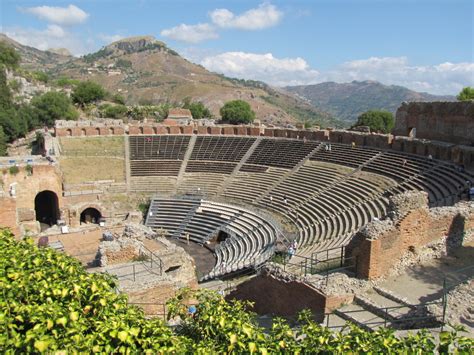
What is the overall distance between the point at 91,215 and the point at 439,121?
2477 centimetres

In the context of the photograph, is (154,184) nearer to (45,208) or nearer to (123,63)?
(45,208)

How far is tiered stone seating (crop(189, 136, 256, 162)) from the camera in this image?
3422 cm

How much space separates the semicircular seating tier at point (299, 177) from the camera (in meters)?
20.4

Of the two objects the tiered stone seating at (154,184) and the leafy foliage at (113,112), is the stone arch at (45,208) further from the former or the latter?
the leafy foliage at (113,112)

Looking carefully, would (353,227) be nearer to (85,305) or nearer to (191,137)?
(85,305)

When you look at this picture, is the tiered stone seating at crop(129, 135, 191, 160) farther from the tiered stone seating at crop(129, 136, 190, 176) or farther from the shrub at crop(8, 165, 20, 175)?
the shrub at crop(8, 165, 20, 175)

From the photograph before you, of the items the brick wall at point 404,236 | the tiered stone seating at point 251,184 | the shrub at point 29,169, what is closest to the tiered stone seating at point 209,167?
the tiered stone seating at point 251,184

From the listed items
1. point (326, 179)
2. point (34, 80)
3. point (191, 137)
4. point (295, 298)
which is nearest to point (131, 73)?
point (34, 80)

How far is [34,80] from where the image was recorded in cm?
6894

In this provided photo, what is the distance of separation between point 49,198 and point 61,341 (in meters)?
28.3

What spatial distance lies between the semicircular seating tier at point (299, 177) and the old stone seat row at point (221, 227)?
1.14 metres

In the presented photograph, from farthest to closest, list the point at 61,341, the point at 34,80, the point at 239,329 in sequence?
the point at 34,80
the point at 239,329
the point at 61,341

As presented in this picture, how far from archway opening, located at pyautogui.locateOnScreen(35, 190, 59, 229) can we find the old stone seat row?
7588mm

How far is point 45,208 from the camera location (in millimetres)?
30875
